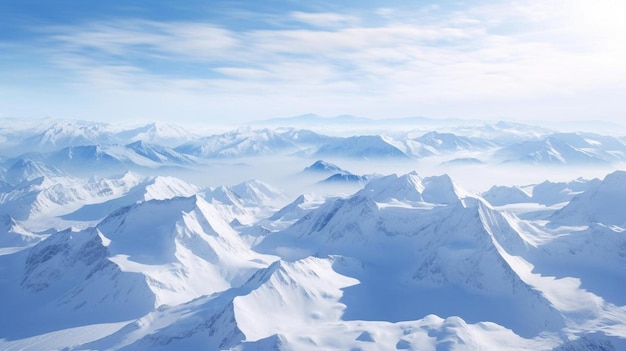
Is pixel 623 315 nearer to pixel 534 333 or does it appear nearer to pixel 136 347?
pixel 534 333

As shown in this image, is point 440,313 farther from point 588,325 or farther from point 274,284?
point 274,284

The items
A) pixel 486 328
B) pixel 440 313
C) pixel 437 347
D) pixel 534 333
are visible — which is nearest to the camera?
pixel 437 347

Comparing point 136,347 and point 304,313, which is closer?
point 136,347

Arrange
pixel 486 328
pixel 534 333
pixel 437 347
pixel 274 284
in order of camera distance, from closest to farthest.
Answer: pixel 437 347 < pixel 486 328 < pixel 534 333 < pixel 274 284

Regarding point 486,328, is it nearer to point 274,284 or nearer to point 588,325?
point 588,325

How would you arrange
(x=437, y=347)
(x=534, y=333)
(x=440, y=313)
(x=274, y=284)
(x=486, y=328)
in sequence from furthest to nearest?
1. (x=440, y=313)
2. (x=274, y=284)
3. (x=534, y=333)
4. (x=486, y=328)
5. (x=437, y=347)

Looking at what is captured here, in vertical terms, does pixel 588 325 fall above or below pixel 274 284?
below

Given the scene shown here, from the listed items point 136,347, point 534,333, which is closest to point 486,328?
point 534,333

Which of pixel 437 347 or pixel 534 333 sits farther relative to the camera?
pixel 534 333

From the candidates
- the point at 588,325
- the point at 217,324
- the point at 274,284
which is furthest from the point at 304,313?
the point at 588,325

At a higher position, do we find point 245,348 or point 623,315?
point 245,348
